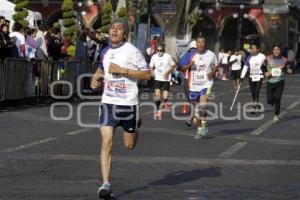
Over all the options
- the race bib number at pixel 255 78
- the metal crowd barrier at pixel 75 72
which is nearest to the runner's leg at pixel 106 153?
the race bib number at pixel 255 78

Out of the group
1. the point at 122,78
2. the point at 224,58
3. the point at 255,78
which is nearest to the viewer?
the point at 122,78

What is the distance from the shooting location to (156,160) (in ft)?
36.2

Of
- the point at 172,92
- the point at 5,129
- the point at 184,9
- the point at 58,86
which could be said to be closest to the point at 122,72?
the point at 5,129

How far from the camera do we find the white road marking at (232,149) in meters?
11.7

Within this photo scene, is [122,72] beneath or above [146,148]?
above

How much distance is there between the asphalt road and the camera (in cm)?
857

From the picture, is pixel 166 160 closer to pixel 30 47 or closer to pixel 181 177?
pixel 181 177

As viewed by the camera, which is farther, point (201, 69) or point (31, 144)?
point (201, 69)

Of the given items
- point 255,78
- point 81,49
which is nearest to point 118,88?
point 255,78

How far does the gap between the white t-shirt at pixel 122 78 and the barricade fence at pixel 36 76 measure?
34.3ft

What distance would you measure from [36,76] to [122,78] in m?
12.7

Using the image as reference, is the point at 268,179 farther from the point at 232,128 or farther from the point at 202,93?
the point at 232,128

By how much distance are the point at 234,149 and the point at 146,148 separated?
53.9 inches

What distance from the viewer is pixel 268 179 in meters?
9.49
